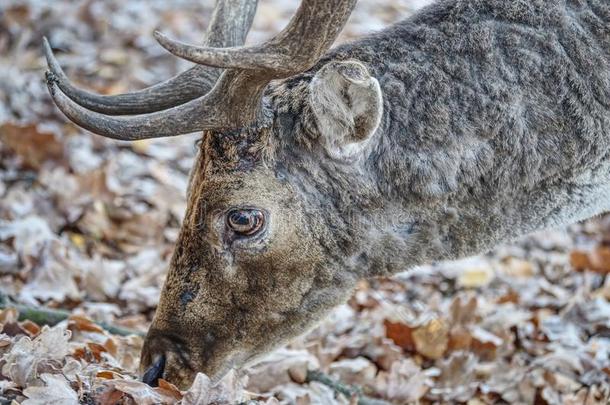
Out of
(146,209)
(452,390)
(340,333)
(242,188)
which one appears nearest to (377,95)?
(242,188)

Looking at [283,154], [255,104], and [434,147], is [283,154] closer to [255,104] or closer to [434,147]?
[255,104]

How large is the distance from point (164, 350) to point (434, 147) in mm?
1497

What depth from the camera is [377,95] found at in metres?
4.12

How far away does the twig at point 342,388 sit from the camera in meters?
4.90

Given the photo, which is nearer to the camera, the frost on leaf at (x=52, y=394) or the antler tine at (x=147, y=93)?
the frost on leaf at (x=52, y=394)

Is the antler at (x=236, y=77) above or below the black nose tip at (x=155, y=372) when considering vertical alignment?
above

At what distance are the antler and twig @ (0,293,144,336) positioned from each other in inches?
47.5

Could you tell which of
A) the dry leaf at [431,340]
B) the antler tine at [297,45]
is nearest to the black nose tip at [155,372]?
the antler tine at [297,45]

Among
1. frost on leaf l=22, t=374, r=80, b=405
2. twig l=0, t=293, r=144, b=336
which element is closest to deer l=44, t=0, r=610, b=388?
twig l=0, t=293, r=144, b=336

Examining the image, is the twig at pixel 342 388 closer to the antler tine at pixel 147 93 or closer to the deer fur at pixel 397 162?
the deer fur at pixel 397 162

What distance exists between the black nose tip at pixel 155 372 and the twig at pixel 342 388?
0.84 m

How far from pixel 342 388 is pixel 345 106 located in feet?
4.97

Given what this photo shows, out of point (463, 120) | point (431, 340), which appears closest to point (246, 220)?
point (463, 120)

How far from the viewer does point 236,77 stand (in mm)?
4129
